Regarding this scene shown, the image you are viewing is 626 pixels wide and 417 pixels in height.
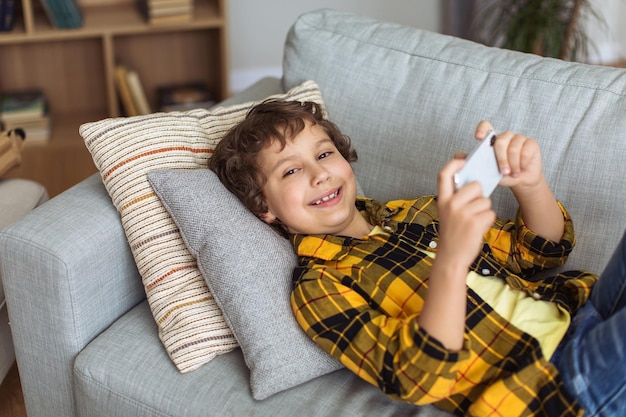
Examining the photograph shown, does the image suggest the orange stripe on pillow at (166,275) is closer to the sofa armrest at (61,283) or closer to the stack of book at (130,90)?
the sofa armrest at (61,283)

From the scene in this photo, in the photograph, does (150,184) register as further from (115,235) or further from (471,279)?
(471,279)

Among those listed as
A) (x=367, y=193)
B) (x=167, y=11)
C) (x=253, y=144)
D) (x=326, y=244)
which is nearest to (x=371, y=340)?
(x=326, y=244)

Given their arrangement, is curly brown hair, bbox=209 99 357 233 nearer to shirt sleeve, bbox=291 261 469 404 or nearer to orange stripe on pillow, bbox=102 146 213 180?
orange stripe on pillow, bbox=102 146 213 180

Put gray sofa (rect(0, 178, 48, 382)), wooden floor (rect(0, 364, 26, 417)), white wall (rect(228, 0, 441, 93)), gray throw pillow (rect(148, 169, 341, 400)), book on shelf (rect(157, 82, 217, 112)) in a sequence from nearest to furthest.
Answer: gray throw pillow (rect(148, 169, 341, 400)) → gray sofa (rect(0, 178, 48, 382)) → wooden floor (rect(0, 364, 26, 417)) → book on shelf (rect(157, 82, 217, 112)) → white wall (rect(228, 0, 441, 93))

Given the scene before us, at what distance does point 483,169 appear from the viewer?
130cm

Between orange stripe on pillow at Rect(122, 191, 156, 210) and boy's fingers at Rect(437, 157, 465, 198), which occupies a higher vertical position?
boy's fingers at Rect(437, 157, 465, 198)

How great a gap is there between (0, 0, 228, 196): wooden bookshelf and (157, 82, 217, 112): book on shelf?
65mm

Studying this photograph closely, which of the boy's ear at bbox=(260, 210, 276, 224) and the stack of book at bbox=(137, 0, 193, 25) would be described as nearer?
the boy's ear at bbox=(260, 210, 276, 224)

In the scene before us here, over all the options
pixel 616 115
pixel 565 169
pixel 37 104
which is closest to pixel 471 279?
pixel 565 169

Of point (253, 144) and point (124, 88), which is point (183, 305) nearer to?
point (253, 144)

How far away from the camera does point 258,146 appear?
161 centimetres

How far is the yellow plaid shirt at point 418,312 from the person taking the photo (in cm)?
132

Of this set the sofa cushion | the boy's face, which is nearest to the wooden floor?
the sofa cushion

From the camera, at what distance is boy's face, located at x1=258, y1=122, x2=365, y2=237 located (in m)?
1.55
